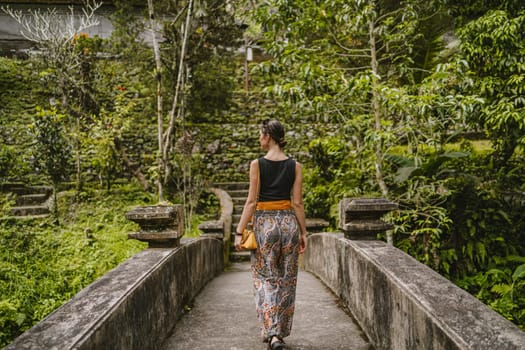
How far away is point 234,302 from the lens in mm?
4355

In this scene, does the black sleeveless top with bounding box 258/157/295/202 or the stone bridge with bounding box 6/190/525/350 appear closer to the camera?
the stone bridge with bounding box 6/190/525/350

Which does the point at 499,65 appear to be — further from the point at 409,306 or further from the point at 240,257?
the point at 240,257

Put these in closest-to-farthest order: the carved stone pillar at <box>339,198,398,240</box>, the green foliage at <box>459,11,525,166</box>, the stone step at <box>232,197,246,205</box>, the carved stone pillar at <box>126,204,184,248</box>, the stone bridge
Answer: the stone bridge
the carved stone pillar at <box>126,204,184,248</box>
the carved stone pillar at <box>339,198,398,240</box>
the green foliage at <box>459,11,525,166</box>
the stone step at <box>232,197,246,205</box>

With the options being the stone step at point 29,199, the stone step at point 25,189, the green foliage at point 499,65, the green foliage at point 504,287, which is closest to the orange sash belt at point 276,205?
the green foliage at point 499,65

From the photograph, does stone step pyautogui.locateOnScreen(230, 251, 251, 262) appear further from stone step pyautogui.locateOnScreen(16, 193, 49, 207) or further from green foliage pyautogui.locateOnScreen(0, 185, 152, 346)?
stone step pyautogui.locateOnScreen(16, 193, 49, 207)

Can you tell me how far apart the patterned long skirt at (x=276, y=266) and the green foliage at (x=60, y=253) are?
421cm

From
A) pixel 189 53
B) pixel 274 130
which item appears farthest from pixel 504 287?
pixel 189 53

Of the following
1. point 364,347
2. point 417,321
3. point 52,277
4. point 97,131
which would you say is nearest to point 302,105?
point 364,347

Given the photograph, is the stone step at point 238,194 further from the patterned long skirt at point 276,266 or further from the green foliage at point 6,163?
the patterned long skirt at point 276,266

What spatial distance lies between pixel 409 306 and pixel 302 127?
A: 37.6ft

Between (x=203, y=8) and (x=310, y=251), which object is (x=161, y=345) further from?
(x=203, y=8)

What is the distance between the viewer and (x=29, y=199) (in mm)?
9750

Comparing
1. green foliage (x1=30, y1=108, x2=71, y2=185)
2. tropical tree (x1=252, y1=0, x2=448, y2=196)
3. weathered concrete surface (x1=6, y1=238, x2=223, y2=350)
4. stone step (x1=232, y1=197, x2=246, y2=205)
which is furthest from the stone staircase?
tropical tree (x1=252, y1=0, x2=448, y2=196)

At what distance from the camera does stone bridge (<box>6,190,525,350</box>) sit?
179 centimetres
